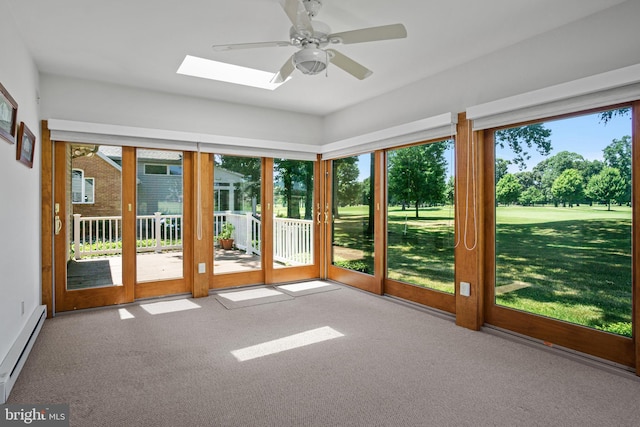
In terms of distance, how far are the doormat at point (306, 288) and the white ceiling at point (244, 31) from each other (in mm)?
2618

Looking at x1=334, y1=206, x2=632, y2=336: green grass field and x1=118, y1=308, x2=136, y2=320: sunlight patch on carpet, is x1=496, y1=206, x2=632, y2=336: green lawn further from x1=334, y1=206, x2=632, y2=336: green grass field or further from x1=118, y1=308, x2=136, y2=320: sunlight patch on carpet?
x1=118, y1=308, x2=136, y2=320: sunlight patch on carpet

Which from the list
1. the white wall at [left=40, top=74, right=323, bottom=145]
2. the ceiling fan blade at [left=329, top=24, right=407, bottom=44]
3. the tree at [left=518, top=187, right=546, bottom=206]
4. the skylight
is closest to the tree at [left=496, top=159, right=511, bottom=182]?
the tree at [left=518, top=187, right=546, bottom=206]

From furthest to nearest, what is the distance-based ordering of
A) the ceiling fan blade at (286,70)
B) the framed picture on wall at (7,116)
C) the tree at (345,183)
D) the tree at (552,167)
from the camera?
1. the tree at (345,183)
2. the tree at (552,167)
3. the ceiling fan blade at (286,70)
4. the framed picture on wall at (7,116)

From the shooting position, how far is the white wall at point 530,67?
250 cm

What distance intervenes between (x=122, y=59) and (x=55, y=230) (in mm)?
1902

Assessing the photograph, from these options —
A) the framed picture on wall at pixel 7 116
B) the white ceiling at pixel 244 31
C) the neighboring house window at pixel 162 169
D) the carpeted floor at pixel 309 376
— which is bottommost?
the carpeted floor at pixel 309 376

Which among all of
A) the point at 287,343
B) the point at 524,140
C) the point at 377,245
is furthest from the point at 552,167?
the point at 287,343

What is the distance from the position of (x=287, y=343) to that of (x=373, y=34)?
2418 mm

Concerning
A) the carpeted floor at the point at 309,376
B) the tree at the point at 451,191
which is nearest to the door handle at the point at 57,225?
the carpeted floor at the point at 309,376

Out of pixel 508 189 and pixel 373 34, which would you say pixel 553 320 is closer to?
pixel 508 189

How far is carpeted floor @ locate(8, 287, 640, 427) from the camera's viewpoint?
2002mm

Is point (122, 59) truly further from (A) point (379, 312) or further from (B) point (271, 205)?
(A) point (379, 312)

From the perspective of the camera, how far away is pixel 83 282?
157 inches

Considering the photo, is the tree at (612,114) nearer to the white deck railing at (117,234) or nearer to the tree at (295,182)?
the tree at (295,182)
